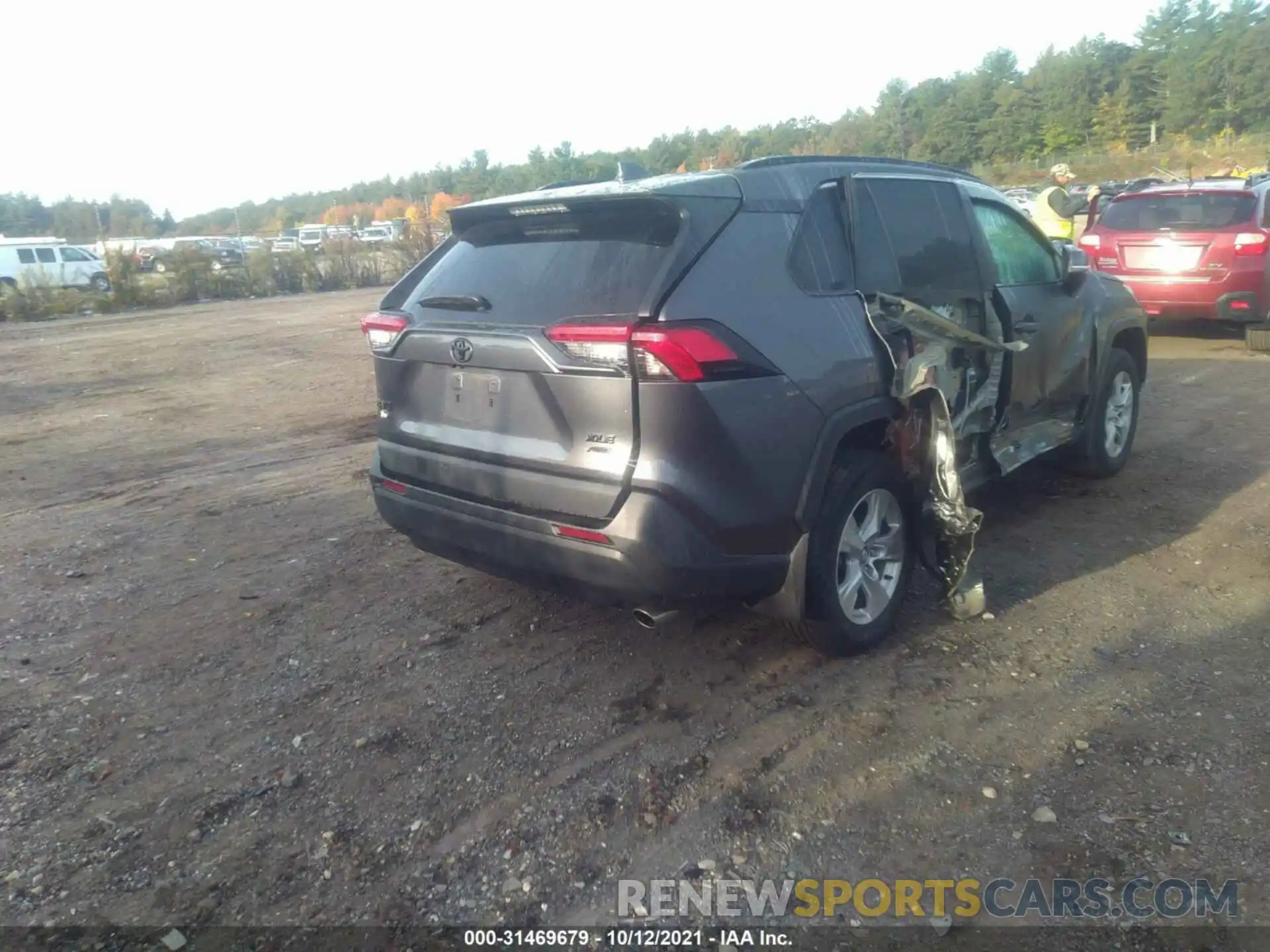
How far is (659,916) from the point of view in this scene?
104 inches

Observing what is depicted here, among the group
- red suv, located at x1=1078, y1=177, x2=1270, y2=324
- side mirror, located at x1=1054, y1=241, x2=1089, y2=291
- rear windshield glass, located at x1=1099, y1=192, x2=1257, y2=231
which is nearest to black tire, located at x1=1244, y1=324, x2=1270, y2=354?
red suv, located at x1=1078, y1=177, x2=1270, y2=324

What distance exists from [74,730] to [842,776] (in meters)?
2.76

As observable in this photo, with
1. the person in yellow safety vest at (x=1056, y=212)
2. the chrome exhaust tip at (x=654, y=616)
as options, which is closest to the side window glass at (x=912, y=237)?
the chrome exhaust tip at (x=654, y=616)

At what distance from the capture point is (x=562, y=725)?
353cm

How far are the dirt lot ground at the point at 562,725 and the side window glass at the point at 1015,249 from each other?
1358 mm

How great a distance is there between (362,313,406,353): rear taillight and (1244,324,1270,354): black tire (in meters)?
9.83

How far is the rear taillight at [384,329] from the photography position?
3.97m

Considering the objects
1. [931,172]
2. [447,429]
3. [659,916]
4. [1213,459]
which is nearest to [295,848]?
[659,916]

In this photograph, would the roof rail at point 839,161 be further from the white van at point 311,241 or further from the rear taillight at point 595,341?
the white van at point 311,241

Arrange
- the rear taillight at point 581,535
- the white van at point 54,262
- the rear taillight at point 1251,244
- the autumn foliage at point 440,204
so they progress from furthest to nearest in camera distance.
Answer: the autumn foliage at point 440,204 → the white van at point 54,262 → the rear taillight at point 1251,244 → the rear taillight at point 581,535

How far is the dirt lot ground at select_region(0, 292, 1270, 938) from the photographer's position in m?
2.82

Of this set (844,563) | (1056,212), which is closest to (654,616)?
(844,563)

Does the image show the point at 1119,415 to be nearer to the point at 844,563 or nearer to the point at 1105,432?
the point at 1105,432

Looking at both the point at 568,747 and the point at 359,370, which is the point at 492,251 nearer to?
the point at 568,747
